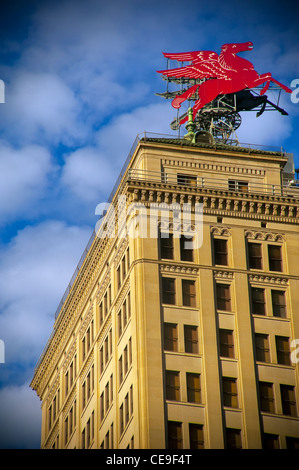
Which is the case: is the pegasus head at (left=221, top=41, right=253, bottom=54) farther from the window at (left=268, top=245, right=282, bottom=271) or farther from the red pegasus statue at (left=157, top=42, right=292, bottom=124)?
the window at (left=268, top=245, right=282, bottom=271)

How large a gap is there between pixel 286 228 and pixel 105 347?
1934cm

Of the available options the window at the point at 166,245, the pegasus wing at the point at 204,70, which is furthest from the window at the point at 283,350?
the pegasus wing at the point at 204,70

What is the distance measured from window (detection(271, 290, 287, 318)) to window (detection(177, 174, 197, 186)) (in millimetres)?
12073

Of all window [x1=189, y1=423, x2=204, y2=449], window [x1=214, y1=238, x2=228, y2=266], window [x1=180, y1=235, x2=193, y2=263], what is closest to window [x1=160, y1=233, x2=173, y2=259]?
window [x1=180, y1=235, x2=193, y2=263]

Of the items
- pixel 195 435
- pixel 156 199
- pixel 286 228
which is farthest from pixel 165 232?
pixel 195 435

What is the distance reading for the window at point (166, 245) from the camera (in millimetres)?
111250

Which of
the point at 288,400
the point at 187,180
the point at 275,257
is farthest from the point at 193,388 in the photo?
the point at 187,180

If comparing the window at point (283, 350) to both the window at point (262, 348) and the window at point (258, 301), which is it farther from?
the window at point (258, 301)

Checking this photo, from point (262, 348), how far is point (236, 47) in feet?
106

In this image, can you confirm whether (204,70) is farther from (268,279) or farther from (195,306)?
(195,306)

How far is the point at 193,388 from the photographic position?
105 m

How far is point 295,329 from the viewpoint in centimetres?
11038

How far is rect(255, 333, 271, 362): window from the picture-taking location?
356 ft

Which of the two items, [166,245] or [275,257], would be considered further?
[275,257]
